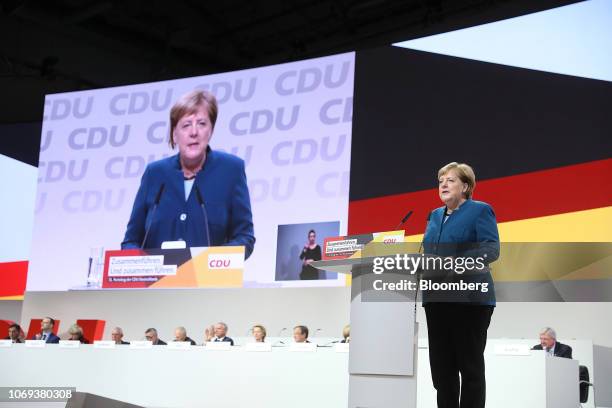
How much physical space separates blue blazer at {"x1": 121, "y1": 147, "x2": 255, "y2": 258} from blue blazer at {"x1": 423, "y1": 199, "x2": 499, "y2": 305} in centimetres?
519

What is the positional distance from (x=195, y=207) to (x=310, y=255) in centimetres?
141

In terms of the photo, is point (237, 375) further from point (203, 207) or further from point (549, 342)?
point (203, 207)

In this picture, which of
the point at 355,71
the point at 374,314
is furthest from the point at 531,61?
the point at 374,314

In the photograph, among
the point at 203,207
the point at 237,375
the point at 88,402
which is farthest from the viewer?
the point at 203,207

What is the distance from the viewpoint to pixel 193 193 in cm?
783

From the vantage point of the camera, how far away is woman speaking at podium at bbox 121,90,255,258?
301 inches

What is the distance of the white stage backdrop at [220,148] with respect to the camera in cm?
727

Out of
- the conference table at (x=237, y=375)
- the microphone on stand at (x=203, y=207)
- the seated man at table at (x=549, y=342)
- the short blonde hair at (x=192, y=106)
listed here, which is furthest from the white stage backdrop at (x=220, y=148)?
the conference table at (x=237, y=375)

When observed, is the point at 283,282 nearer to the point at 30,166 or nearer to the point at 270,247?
the point at 270,247

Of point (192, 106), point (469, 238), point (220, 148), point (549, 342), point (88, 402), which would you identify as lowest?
point (88, 402)

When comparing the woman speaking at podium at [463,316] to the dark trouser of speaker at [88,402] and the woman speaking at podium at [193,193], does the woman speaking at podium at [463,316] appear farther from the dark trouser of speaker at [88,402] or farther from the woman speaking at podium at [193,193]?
the woman speaking at podium at [193,193]

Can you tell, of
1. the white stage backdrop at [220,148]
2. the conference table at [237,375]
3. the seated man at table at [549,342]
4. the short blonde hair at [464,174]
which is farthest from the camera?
the white stage backdrop at [220,148]

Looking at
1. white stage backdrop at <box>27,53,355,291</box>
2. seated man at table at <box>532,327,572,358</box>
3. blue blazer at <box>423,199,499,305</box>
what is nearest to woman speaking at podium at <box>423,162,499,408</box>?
blue blazer at <box>423,199,499,305</box>

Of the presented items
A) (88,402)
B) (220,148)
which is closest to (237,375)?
(220,148)
